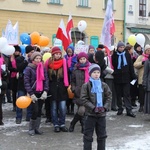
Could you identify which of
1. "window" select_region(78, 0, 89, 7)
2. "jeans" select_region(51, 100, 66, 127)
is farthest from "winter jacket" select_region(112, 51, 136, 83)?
"window" select_region(78, 0, 89, 7)

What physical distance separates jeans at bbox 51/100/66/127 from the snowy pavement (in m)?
0.25

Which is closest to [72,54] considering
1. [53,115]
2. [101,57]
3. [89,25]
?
[101,57]

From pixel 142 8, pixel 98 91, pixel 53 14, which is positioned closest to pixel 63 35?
pixel 98 91

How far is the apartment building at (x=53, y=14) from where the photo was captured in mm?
24703

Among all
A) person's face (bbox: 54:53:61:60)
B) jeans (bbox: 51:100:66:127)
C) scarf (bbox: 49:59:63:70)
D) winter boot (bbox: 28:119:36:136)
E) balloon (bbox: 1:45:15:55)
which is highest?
balloon (bbox: 1:45:15:55)

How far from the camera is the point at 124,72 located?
9.68 m

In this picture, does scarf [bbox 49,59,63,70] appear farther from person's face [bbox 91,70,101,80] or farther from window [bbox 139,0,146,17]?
window [bbox 139,0,146,17]

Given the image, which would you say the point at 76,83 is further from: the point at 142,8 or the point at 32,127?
the point at 142,8

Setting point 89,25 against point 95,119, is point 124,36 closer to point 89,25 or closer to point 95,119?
point 89,25

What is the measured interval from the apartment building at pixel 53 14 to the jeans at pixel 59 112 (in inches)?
641

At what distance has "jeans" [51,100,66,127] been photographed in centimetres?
792

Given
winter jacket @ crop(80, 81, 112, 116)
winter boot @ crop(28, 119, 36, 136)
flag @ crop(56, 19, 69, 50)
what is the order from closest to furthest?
winter jacket @ crop(80, 81, 112, 116)
winter boot @ crop(28, 119, 36, 136)
flag @ crop(56, 19, 69, 50)

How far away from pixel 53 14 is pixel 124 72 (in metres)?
17.4

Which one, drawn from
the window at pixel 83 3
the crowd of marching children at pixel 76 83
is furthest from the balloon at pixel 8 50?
the window at pixel 83 3
